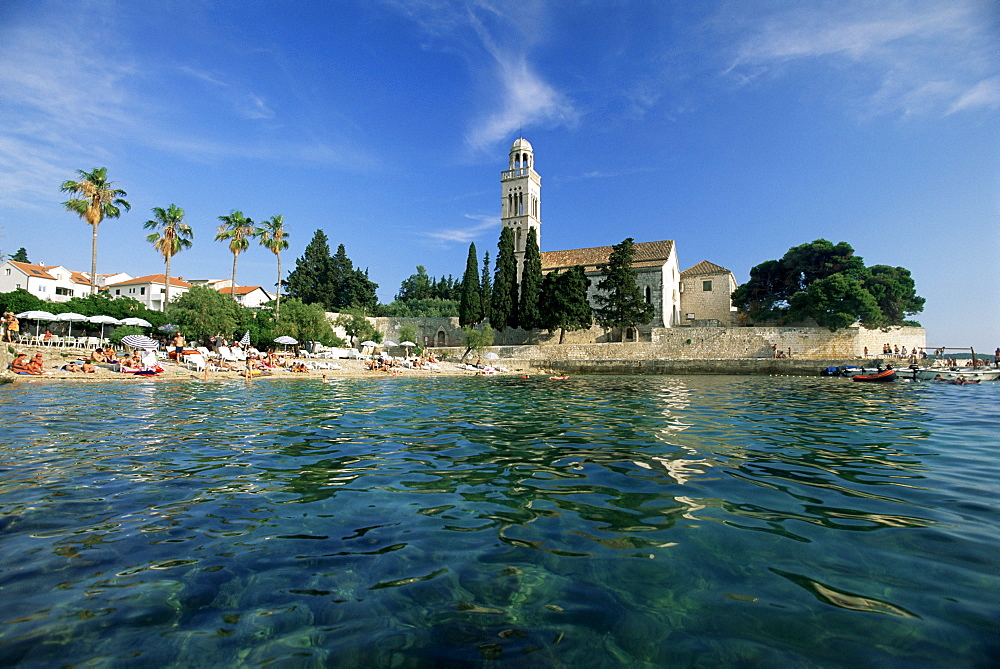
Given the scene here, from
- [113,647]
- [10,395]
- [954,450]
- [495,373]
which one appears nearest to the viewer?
[113,647]

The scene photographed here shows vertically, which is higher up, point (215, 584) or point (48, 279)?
point (48, 279)

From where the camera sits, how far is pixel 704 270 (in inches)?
1909

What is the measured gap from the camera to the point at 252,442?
6668 mm

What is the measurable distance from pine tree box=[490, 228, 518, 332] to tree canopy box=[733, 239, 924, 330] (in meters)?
23.4

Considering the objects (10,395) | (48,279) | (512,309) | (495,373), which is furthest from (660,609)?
(48,279)

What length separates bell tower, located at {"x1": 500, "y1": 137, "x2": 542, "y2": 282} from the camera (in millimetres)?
49875

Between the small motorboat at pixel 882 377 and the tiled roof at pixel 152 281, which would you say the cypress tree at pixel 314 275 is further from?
the small motorboat at pixel 882 377

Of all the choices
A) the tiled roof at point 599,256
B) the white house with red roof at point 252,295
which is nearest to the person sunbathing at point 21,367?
the white house with red roof at point 252,295

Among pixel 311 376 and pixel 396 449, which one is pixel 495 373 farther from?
pixel 396 449

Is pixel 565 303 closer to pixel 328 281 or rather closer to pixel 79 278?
pixel 328 281

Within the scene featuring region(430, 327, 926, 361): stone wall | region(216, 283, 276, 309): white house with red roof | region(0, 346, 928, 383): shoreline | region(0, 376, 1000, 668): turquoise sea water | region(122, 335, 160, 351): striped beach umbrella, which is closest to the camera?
region(0, 376, 1000, 668): turquoise sea water

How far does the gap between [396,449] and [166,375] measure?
57.3ft

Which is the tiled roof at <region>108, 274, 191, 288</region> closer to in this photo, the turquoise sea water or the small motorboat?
the turquoise sea water

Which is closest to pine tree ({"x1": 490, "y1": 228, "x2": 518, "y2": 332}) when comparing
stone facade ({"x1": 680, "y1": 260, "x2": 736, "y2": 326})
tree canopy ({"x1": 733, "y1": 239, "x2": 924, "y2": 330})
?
stone facade ({"x1": 680, "y1": 260, "x2": 736, "y2": 326})
